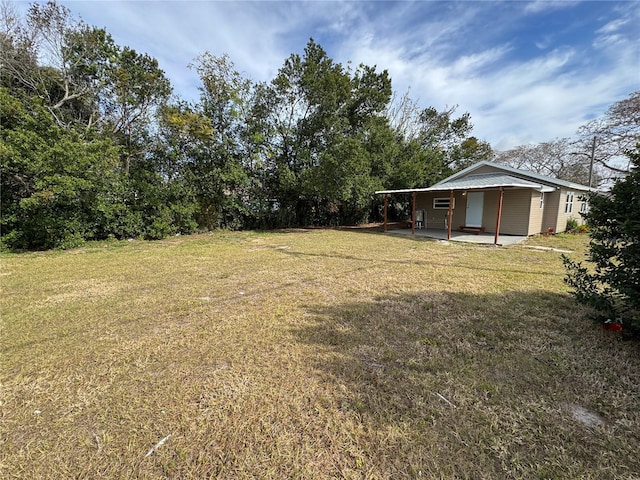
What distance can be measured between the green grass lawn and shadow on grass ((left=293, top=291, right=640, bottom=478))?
0.5 inches

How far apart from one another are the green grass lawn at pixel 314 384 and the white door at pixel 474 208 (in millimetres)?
8265

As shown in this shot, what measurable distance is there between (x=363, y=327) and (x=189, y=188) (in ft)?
36.2

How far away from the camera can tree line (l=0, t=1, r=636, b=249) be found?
759 centimetres

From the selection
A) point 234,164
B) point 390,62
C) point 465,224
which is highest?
point 390,62

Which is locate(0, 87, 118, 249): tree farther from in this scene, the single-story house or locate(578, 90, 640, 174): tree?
locate(578, 90, 640, 174): tree

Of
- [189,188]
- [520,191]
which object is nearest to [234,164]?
[189,188]

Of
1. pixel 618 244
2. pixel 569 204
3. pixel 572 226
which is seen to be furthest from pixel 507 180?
pixel 618 244

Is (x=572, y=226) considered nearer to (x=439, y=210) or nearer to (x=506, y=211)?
(x=506, y=211)

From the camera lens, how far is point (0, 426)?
175 centimetres

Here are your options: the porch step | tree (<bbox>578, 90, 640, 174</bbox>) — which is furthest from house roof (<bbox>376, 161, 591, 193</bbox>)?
tree (<bbox>578, 90, 640, 174</bbox>)

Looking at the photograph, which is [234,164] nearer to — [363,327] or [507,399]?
[363,327]

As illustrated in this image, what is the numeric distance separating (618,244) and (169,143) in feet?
45.3

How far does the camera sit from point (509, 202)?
10922mm

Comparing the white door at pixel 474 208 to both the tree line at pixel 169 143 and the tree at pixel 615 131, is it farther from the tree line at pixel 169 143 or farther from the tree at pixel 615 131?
the tree at pixel 615 131
